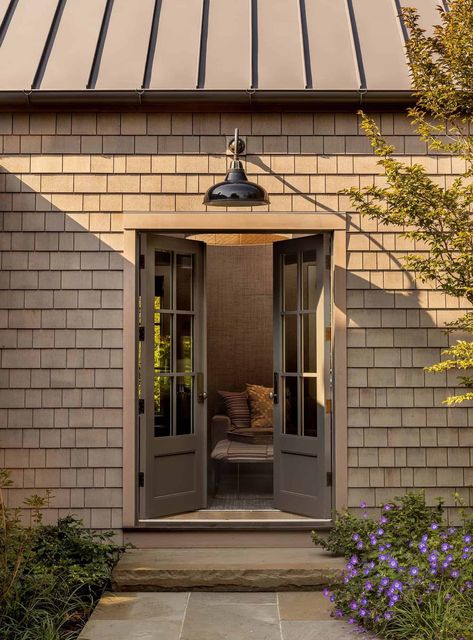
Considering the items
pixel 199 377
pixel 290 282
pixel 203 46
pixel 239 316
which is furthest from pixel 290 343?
pixel 239 316

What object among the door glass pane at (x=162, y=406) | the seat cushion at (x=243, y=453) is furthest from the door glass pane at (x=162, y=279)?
the seat cushion at (x=243, y=453)

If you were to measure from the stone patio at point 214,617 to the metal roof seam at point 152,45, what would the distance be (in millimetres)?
3651

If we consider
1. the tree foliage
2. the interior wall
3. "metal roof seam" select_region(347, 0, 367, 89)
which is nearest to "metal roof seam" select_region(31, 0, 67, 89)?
"metal roof seam" select_region(347, 0, 367, 89)

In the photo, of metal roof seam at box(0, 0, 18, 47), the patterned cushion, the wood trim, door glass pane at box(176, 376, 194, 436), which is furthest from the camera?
the patterned cushion

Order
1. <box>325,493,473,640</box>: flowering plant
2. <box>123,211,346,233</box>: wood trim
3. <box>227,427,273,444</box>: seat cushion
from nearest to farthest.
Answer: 1. <box>325,493,473,640</box>: flowering plant
2. <box>123,211,346,233</box>: wood trim
3. <box>227,427,273,444</box>: seat cushion

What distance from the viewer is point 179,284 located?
6379 millimetres

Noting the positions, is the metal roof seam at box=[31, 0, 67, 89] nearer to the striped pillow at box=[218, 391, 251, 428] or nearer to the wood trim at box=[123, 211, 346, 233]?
the wood trim at box=[123, 211, 346, 233]

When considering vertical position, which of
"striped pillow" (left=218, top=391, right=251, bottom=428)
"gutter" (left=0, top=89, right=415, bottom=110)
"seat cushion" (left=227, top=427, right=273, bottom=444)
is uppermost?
"gutter" (left=0, top=89, right=415, bottom=110)

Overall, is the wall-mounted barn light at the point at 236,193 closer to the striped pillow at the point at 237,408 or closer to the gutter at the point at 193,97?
the gutter at the point at 193,97

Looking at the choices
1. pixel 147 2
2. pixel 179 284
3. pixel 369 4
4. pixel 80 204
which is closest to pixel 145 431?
pixel 179 284

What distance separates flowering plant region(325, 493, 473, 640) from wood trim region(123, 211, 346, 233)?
2248 mm

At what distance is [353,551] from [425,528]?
0.50m

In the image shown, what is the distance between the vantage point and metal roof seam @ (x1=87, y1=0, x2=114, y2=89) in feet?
19.7

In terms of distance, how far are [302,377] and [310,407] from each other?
0.24m
